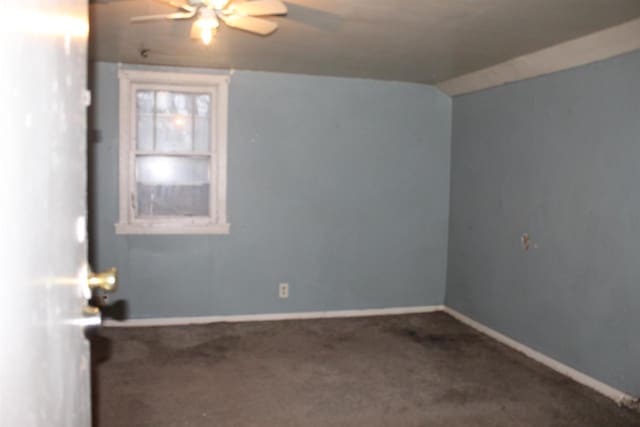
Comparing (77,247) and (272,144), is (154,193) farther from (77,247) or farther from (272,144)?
(77,247)

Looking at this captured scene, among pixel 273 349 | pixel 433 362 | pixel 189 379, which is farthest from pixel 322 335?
pixel 189 379

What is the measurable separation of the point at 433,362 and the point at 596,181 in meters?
1.63

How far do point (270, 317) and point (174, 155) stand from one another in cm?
163

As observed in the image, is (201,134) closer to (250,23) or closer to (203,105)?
(203,105)

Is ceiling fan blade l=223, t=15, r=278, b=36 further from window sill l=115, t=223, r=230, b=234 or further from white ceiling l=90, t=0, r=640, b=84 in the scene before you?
window sill l=115, t=223, r=230, b=234

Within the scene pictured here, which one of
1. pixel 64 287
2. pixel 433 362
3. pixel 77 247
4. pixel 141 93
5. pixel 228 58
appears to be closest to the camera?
pixel 64 287

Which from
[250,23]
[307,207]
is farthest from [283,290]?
[250,23]

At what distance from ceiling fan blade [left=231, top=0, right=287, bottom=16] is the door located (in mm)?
1548

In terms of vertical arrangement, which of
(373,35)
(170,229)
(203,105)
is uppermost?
(373,35)

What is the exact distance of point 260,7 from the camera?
2.56 meters

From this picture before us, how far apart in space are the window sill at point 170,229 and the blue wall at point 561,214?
2195 millimetres

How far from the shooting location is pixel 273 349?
155 inches

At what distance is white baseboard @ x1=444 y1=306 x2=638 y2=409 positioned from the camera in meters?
3.12

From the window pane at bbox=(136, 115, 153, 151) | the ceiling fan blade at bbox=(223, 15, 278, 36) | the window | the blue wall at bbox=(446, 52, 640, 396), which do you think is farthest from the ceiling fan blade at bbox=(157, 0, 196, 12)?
the blue wall at bbox=(446, 52, 640, 396)
